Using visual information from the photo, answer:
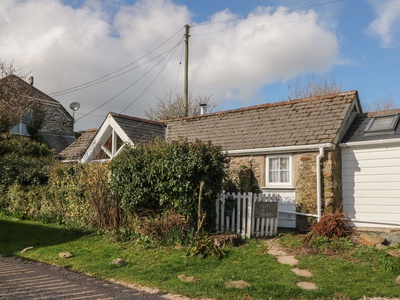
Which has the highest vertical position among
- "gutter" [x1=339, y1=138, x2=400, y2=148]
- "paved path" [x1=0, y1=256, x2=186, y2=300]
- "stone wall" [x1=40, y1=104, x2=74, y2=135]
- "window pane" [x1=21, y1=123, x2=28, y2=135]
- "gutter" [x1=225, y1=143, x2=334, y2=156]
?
"stone wall" [x1=40, y1=104, x2=74, y2=135]

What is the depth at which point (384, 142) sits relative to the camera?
11.7 m

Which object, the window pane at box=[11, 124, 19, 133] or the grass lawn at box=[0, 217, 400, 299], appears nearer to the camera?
the grass lawn at box=[0, 217, 400, 299]

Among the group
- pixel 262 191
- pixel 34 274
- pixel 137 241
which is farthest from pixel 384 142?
pixel 34 274

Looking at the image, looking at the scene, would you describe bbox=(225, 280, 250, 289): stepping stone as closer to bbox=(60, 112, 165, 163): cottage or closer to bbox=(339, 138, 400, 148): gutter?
bbox=(339, 138, 400, 148): gutter

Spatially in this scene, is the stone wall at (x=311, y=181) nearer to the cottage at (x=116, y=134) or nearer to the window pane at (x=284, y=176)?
the window pane at (x=284, y=176)

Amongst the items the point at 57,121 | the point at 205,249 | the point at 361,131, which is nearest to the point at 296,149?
the point at 361,131

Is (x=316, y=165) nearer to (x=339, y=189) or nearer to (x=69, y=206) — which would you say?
(x=339, y=189)

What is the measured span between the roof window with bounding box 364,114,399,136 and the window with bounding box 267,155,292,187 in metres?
2.66

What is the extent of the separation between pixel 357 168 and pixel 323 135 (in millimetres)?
1492

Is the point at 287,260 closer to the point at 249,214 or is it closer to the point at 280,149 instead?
the point at 249,214

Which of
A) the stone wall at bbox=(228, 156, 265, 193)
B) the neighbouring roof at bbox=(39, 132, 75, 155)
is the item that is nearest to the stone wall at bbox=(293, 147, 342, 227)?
the stone wall at bbox=(228, 156, 265, 193)

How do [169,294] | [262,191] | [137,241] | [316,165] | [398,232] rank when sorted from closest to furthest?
[169,294] < [137,241] < [398,232] < [316,165] < [262,191]

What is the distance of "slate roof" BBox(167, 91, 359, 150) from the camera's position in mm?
12906

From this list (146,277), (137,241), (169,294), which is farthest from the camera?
(137,241)
